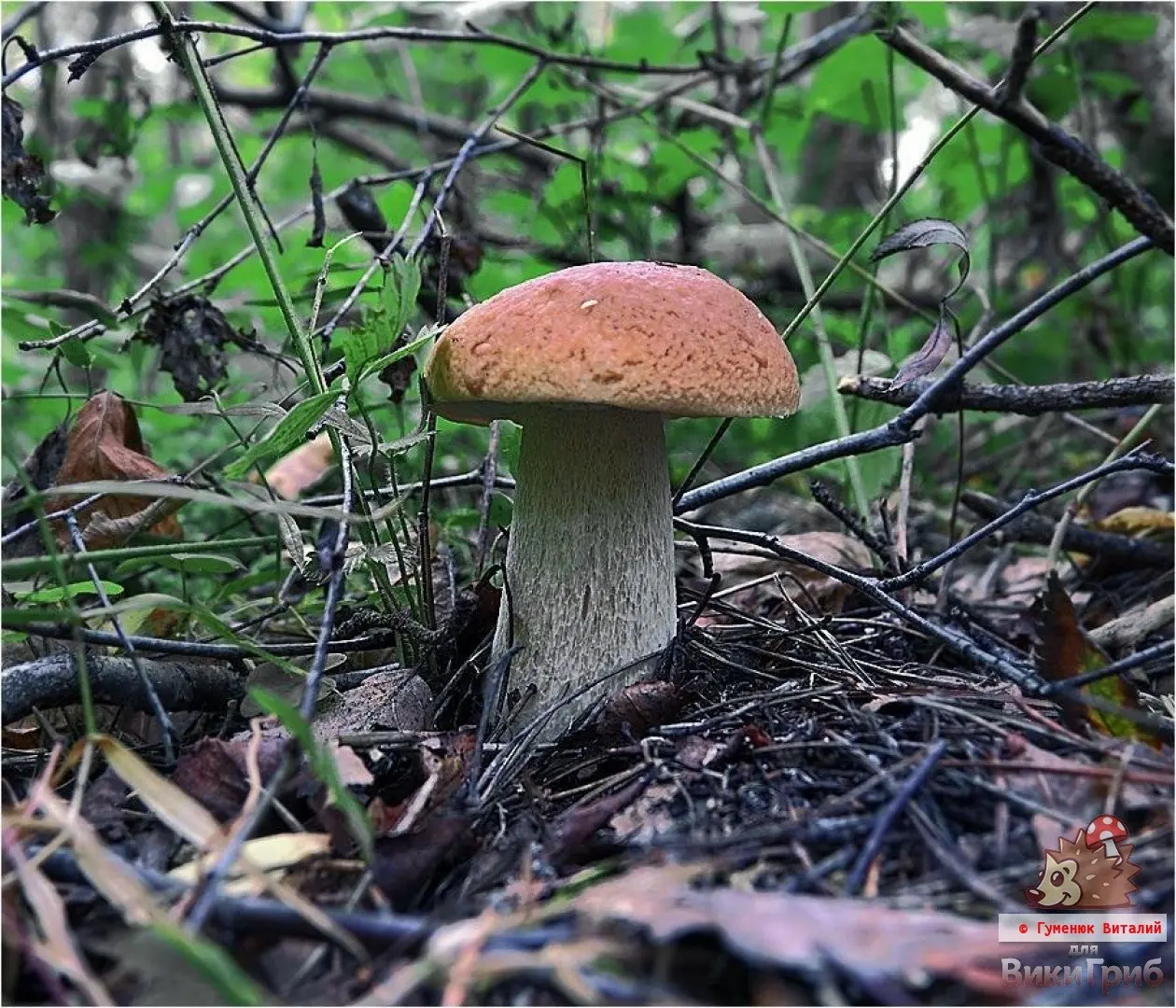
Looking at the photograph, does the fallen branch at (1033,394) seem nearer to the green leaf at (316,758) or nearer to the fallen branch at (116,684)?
the green leaf at (316,758)

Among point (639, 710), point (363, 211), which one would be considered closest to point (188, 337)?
point (363, 211)

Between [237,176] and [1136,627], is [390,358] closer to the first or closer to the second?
[237,176]

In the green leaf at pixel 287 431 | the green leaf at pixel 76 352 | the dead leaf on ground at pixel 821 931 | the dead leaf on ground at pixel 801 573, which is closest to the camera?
the dead leaf on ground at pixel 821 931

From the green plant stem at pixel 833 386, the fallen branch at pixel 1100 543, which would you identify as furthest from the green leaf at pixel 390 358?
the fallen branch at pixel 1100 543

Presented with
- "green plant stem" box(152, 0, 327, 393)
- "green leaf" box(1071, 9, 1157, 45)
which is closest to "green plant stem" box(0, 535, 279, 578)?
"green plant stem" box(152, 0, 327, 393)

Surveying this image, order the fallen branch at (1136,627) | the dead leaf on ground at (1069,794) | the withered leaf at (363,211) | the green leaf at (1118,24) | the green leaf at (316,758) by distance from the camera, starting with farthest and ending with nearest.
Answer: the green leaf at (1118,24)
the withered leaf at (363,211)
the fallen branch at (1136,627)
the dead leaf on ground at (1069,794)
the green leaf at (316,758)

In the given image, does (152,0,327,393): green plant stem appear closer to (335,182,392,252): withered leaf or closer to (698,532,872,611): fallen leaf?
(335,182,392,252): withered leaf
